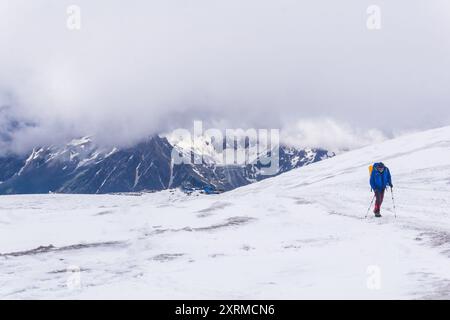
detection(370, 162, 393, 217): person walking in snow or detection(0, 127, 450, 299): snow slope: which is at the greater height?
detection(370, 162, 393, 217): person walking in snow

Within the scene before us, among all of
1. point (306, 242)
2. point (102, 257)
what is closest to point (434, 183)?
point (306, 242)

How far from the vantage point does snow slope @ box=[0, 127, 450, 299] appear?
10899 mm

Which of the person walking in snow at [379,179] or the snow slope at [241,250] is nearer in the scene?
the snow slope at [241,250]

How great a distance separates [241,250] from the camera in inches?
638

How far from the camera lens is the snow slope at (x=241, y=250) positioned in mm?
10899

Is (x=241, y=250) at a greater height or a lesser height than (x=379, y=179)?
lesser

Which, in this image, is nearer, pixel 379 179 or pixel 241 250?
pixel 241 250

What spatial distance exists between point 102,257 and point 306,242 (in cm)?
672

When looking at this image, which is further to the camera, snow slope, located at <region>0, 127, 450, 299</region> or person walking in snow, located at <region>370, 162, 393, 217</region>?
person walking in snow, located at <region>370, 162, 393, 217</region>

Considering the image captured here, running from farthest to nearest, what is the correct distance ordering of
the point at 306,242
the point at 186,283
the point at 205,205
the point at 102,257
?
the point at 205,205 < the point at 306,242 < the point at 102,257 < the point at 186,283

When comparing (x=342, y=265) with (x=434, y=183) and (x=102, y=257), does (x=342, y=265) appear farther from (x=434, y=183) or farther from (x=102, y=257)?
(x=434, y=183)

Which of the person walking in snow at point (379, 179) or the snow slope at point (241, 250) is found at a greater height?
the person walking in snow at point (379, 179)
